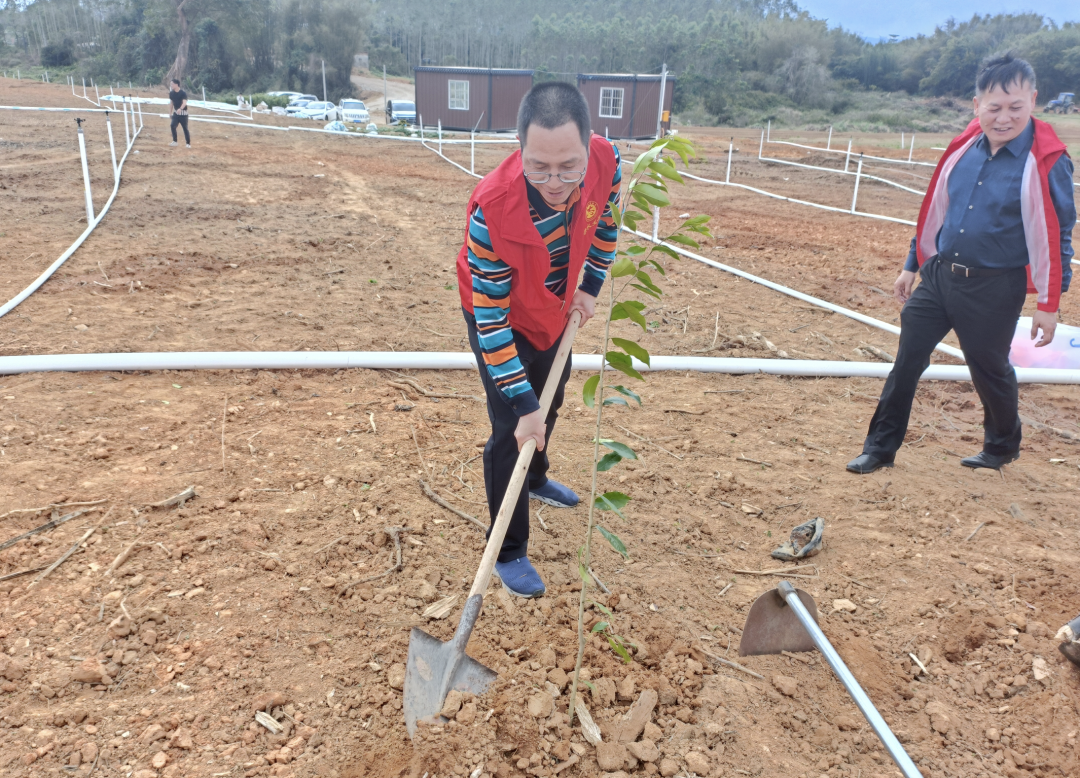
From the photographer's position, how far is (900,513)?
2.98 meters

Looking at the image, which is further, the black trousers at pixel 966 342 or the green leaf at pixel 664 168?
the black trousers at pixel 966 342

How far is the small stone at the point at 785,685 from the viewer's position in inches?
82.2

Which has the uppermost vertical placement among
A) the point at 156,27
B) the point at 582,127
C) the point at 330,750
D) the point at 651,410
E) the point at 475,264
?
the point at 156,27

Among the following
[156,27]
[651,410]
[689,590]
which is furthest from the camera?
[156,27]

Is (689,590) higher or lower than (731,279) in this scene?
lower

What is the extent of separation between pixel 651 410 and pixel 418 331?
1.86 metres

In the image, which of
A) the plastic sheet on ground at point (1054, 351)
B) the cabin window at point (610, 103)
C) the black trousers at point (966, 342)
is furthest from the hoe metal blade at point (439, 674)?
the cabin window at point (610, 103)

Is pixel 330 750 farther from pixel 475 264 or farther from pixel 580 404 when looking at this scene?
pixel 580 404

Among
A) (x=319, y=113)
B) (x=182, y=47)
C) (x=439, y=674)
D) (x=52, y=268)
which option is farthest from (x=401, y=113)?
(x=439, y=674)

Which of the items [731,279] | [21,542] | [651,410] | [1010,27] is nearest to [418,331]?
[651,410]

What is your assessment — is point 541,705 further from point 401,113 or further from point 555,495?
point 401,113

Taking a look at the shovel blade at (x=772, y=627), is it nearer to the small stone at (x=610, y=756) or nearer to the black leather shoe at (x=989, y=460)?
the small stone at (x=610, y=756)

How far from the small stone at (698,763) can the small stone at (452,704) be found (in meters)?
0.64

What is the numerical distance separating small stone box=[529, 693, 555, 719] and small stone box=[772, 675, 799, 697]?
69 cm
